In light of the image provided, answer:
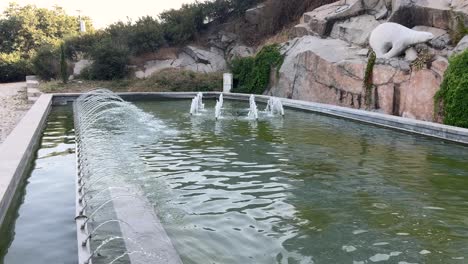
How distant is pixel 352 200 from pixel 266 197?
95 centimetres

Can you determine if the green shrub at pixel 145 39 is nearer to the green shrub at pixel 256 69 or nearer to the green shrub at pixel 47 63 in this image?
the green shrub at pixel 47 63

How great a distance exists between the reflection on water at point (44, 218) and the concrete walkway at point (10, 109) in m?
2.08

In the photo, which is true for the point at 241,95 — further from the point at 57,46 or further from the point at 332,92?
the point at 57,46

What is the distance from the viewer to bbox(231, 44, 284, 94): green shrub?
17.6 metres

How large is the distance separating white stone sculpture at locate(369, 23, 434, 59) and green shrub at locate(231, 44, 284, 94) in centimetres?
466

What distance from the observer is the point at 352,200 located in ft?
16.4

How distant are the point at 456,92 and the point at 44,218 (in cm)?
874

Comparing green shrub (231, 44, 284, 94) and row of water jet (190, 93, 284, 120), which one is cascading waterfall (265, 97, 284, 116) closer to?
row of water jet (190, 93, 284, 120)

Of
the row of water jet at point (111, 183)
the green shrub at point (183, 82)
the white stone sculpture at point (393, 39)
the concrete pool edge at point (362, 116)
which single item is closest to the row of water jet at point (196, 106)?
the row of water jet at point (111, 183)

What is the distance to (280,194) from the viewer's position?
5.20 metres

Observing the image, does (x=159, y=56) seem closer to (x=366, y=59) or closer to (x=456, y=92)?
(x=366, y=59)

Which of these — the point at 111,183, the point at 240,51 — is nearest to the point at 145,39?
the point at 240,51

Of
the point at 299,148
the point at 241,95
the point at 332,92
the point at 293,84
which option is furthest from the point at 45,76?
the point at 299,148

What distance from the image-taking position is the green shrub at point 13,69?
2614 cm
